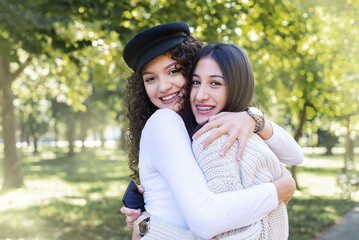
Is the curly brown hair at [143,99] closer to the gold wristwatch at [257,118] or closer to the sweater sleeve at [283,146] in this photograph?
the gold wristwatch at [257,118]

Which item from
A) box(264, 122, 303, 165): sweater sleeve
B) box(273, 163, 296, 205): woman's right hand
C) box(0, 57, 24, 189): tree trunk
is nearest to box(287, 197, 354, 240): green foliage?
box(264, 122, 303, 165): sweater sleeve

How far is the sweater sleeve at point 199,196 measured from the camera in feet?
5.14

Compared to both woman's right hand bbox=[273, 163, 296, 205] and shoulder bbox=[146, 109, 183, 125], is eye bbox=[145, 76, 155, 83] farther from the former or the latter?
woman's right hand bbox=[273, 163, 296, 205]

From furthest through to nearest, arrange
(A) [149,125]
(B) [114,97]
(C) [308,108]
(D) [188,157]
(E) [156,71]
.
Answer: (B) [114,97], (C) [308,108], (E) [156,71], (A) [149,125], (D) [188,157]

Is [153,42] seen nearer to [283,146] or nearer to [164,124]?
[164,124]

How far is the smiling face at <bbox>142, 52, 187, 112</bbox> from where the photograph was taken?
7.08 ft

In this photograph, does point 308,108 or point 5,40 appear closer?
point 5,40

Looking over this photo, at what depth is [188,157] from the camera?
1652 millimetres

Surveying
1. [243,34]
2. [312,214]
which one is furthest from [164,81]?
[312,214]

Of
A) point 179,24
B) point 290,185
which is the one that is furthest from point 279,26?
point 290,185

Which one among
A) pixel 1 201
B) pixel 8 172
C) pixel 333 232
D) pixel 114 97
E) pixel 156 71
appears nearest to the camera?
pixel 156 71

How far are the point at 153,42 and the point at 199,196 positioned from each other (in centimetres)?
102

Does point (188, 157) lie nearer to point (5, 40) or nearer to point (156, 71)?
point (156, 71)

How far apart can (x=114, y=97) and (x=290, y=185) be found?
2255 centimetres
